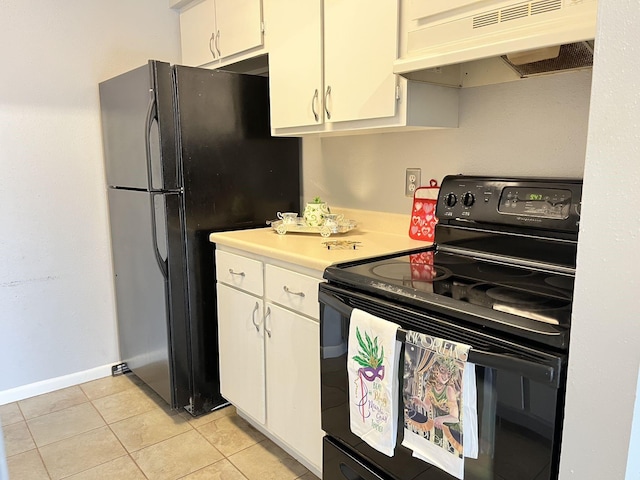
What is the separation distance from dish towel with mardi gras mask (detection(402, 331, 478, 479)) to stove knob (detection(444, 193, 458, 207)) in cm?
72

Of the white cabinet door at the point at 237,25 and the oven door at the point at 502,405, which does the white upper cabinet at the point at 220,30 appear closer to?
the white cabinet door at the point at 237,25

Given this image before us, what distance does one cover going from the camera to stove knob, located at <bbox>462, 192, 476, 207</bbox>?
1642 millimetres

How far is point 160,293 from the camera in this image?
2.25 metres

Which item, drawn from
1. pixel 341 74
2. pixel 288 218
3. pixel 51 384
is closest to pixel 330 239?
pixel 288 218

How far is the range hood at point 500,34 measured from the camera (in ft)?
3.69

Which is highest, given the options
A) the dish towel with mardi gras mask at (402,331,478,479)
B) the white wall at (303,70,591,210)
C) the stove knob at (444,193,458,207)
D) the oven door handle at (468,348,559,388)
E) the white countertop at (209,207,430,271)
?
the white wall at (303,70,591,210)

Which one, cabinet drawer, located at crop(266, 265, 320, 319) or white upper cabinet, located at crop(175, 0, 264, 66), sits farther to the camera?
white upper cabinet, located at crop(175, 0, 264, 66)

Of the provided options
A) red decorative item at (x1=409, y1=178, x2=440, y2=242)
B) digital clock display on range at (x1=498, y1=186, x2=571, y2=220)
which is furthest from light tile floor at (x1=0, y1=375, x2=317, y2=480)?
digital clock display on range at (x1=498, y1=186, x2=571, y2=220)

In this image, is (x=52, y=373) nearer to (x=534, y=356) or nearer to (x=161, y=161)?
(x=161, y=161)

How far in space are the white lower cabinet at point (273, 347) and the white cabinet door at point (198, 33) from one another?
3.89 ft

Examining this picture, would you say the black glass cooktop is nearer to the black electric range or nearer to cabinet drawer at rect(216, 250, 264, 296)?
the black electric range

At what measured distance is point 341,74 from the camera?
70.4 inches

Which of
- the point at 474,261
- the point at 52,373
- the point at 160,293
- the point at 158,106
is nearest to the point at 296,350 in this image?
the point at 474,261

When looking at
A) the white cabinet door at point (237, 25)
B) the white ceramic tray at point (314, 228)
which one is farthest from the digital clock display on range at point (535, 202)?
the white cabinet door at point (237, 25)
